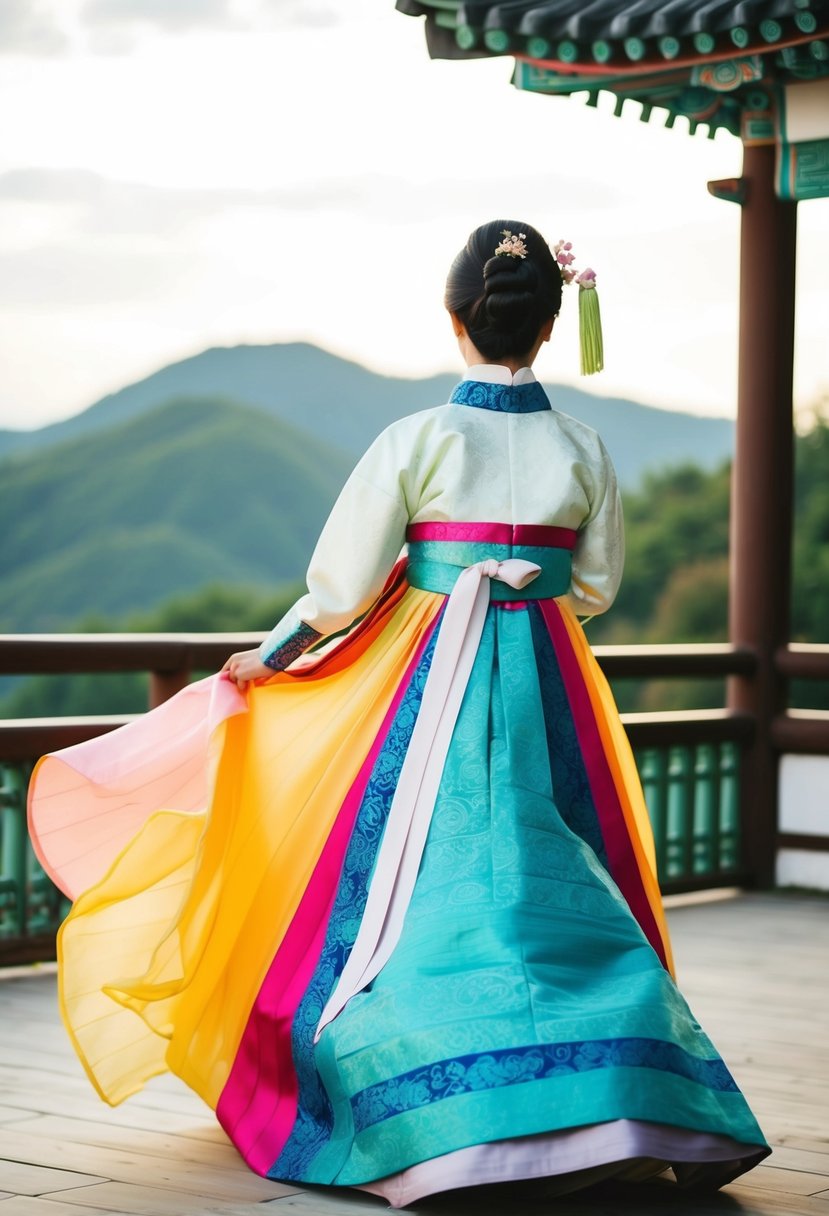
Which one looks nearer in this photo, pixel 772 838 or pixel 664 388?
pixel 772 838

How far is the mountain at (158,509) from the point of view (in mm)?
27844

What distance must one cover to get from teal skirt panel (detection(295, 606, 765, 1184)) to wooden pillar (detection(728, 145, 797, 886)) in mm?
2797

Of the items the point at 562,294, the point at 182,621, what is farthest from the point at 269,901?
the point at 182,621

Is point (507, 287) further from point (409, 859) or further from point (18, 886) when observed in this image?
point (18, 886)

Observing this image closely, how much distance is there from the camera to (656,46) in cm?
413

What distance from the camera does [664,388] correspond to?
2598 cm

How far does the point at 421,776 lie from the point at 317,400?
1051 inches

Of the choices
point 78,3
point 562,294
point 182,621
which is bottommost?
point 182,621

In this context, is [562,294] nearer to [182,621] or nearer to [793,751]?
[793,751]

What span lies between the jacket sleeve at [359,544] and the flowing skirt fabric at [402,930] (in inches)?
4.3

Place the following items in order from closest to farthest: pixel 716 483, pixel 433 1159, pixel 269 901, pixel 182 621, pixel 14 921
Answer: pixel 433 1159 → pixel 269 901 → pixel 14 921 → pixel 716 483 → pixel 182 621

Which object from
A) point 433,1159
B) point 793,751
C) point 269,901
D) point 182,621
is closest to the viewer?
point 433,1159

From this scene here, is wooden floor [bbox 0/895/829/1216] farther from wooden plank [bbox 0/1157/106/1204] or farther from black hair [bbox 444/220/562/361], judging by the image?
black hair [bbox 444/220/562/361]

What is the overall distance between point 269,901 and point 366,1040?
14.2 inches
